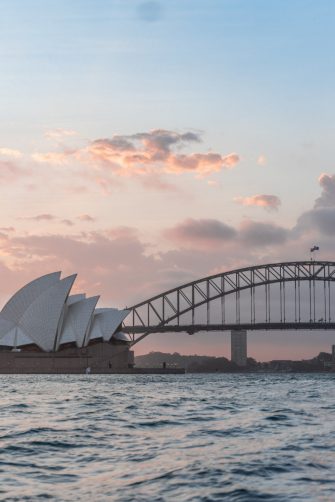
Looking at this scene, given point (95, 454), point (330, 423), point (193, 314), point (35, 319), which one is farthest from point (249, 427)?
point (193, 314)

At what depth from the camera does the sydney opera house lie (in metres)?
131

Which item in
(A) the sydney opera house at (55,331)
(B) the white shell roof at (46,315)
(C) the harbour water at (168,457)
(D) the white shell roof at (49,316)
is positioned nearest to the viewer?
(C) the harbour water at (168,457)

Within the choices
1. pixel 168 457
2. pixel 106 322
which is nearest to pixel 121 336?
pixel 106 322

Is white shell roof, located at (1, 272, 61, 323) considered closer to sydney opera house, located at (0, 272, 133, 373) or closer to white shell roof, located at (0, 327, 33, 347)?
sydney opera house, located at (0, 272, 133, 373)

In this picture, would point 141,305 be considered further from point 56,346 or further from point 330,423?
point 330,423

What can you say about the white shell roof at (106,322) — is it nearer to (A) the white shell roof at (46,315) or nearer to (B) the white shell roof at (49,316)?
(B) the white shell roof at (49,316)

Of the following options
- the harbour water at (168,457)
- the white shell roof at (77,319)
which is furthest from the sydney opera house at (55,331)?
the harbour water at (168,457)

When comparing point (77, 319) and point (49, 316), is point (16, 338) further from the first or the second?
point (77, 319)

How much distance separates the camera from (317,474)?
16484 mm

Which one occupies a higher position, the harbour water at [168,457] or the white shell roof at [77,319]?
the white shell roof at [77,319]

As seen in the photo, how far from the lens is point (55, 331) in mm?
136750

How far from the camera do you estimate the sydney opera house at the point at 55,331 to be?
5167 inches

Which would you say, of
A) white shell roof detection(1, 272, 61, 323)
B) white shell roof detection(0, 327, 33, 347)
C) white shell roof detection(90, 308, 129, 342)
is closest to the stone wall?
white shell roof detection(90, 308, 129, 342)

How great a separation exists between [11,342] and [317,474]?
5020 inches
